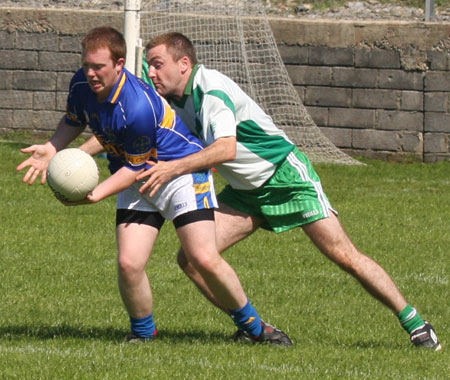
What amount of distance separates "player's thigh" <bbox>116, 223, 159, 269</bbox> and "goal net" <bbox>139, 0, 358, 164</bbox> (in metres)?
10.4

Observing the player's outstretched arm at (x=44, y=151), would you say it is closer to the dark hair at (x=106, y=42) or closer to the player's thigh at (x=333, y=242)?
the dark hair at (x=106, y=42)

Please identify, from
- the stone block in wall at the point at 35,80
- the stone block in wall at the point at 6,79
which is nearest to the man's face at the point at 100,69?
the stone block in wall at the point at 35,80

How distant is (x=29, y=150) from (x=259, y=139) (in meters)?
1.38

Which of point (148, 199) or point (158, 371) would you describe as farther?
point (148, 199)

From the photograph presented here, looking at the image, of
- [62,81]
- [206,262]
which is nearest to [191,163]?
[206,262]

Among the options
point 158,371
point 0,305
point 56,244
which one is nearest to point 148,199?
point 158,371

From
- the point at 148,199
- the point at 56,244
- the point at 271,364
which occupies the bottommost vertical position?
the point at 56,244

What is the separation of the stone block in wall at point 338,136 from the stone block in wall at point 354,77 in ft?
2.32

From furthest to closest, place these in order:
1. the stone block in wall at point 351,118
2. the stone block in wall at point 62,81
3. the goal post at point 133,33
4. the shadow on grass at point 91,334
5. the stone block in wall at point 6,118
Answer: the stone block in wall at point 6,118, the stone block in wall at point 62,81, the stone block in wall at point 351,118, the goal post at point 133,33, the shadow on grass at point 91,334

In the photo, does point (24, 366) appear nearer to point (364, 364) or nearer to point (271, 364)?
point (271, 364)

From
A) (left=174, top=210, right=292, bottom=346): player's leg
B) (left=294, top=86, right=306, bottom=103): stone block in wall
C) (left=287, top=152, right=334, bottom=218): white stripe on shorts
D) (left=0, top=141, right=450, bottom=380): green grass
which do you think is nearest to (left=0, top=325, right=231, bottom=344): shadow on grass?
(left=0, top=141, right=450, bottom=380): green grass

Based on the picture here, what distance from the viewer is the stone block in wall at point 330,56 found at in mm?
16875

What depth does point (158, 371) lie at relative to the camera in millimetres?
5645

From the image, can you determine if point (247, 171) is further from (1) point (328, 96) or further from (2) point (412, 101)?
(1) point (328, 96)
